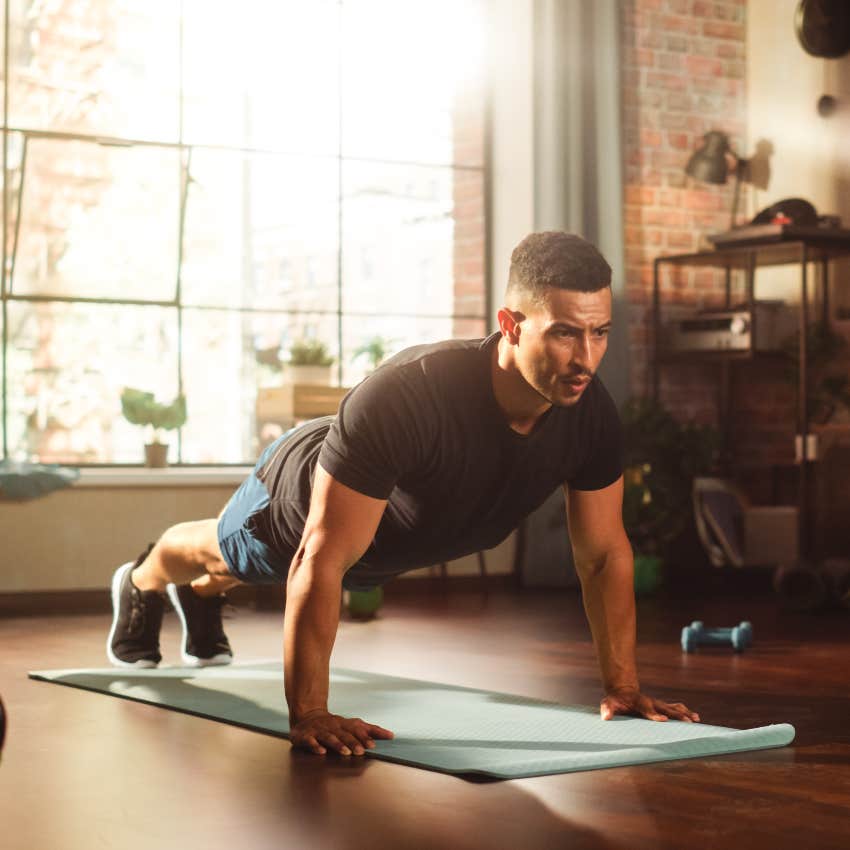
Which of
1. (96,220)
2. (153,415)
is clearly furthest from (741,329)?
(96,220)

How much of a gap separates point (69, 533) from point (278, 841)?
→ 3.50 m

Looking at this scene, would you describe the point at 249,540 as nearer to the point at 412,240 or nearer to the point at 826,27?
the point at 412,240

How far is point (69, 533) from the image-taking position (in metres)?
5.24

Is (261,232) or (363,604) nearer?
(363,604)

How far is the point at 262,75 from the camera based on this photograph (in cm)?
584

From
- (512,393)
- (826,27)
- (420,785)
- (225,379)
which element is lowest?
(420,785)

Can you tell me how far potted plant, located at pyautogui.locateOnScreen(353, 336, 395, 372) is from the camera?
5938 millimetres

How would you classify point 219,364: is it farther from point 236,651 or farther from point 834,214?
point 834,214

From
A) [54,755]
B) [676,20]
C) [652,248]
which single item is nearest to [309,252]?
[652,248]

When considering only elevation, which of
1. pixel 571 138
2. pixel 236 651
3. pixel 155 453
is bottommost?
pixel 236 651

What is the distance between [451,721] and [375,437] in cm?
63

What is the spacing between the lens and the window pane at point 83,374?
544 centimetres

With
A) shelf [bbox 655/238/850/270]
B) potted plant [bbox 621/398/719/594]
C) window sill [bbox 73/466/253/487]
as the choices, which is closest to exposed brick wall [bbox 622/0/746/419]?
shelf [bbox 655/238/850/270]

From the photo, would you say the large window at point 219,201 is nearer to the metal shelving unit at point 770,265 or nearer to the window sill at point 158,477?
the window sill at point 158,477
